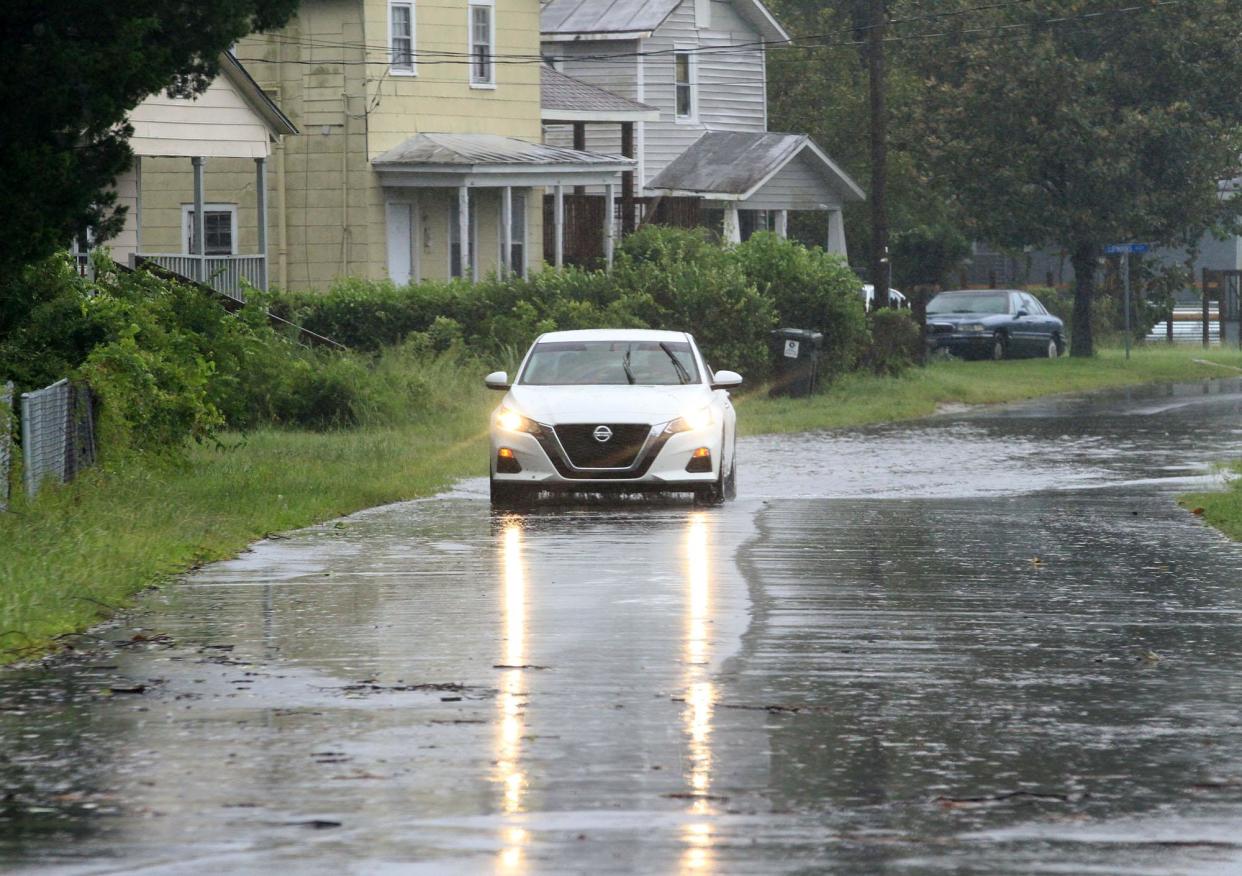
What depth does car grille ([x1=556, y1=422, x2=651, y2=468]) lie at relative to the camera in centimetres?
1927

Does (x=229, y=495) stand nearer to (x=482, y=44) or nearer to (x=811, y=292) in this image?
(x=811, y=292)

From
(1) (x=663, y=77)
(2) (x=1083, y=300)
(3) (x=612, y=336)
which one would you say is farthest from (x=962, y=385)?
(3) (x=612, y=336)

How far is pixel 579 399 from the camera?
1970 cm

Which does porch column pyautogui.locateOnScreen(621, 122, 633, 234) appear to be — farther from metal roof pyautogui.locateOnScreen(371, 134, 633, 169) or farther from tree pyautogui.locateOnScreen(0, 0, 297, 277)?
tree pyautogui.locateOnScreen(0, 0, 297, 277)

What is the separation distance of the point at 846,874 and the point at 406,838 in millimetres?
1348

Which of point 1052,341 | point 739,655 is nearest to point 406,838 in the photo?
point 739,655

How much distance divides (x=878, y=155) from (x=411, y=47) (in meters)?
9.00

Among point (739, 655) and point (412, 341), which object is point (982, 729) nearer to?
point (739, 655)

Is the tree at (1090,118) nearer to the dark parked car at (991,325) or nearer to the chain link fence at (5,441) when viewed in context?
the dark parked car at (991,325)

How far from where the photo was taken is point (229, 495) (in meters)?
19.0

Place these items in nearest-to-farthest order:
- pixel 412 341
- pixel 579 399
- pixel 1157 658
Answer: pixel 1157 658
pixel 579 399
pixel 412 341

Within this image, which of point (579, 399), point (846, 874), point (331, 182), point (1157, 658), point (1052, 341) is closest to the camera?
point (846, 874)

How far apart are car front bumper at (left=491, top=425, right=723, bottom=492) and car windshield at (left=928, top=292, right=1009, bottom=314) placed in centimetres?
3153

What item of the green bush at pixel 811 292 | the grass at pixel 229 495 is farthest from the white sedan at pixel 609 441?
the green bush at pixel 811 292
